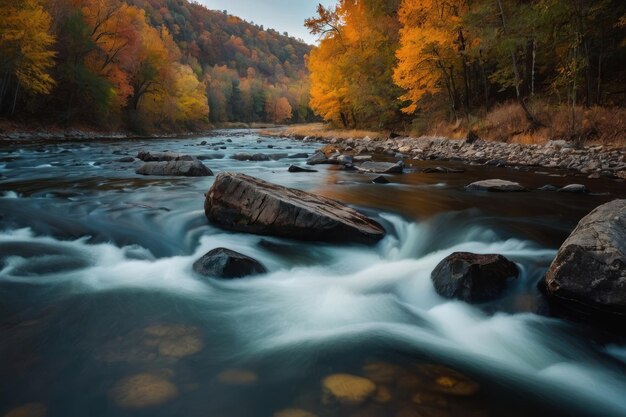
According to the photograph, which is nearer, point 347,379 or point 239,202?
point 347,379

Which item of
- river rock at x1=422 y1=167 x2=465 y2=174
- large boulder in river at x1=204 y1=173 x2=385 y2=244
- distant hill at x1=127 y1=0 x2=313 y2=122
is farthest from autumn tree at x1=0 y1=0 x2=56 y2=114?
distant hill at x1=127 y1=0 x2=313 y2=122

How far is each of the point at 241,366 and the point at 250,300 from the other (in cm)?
106

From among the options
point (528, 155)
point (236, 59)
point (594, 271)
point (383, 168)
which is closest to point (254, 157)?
point (383, 168)

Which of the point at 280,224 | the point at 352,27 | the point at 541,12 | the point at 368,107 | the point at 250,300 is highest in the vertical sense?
the point at 352,27

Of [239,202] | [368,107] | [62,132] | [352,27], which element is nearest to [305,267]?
[239,202]

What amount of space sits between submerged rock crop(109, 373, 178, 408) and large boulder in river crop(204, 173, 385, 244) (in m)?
2.79

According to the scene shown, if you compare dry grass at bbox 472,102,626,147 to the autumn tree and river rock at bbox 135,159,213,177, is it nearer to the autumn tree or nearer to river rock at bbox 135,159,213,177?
river rock at bbox 135,159,213,177

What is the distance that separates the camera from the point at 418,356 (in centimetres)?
265

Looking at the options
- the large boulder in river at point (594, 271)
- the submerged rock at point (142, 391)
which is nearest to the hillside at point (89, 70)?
the submerged rock at point (142, 391)

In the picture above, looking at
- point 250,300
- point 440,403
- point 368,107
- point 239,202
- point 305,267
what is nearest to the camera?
point 440,403

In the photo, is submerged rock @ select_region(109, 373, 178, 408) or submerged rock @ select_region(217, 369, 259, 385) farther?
submerged rock @ select_region(217, 369, 259, 385)

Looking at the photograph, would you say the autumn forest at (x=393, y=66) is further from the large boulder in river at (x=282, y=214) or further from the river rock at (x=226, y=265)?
the river rock at (x=226, y=265)

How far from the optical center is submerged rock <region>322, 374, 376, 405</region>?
6.95 feet

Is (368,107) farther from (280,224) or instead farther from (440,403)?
(440,403)
